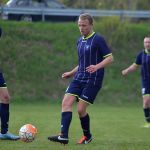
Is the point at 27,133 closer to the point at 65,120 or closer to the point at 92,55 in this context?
the point at 65,120

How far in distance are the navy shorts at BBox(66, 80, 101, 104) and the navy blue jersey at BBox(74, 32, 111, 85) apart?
6cm

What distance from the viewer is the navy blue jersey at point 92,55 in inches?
373

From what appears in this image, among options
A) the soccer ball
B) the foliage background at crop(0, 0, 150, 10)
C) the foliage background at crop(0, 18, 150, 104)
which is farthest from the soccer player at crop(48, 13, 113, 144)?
the foliage background at crop(0, 0, 150, 10)

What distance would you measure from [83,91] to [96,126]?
3.84 metres

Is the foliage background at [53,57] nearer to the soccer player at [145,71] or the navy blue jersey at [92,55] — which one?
the soccer player at [145,71]

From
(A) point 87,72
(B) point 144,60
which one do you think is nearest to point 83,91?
(A) point 87,72

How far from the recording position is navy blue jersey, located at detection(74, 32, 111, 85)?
31.1 ft

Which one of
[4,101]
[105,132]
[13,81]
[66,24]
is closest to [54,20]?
[66,24]

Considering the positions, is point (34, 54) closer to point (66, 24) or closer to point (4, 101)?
point (66, 24)

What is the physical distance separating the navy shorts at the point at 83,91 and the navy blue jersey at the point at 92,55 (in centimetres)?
6

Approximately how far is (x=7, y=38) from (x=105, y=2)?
1925cm

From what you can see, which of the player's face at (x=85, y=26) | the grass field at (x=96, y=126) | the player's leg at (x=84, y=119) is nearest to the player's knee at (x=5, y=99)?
the grass field at (x=96, y=126)

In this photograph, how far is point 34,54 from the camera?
22094mm

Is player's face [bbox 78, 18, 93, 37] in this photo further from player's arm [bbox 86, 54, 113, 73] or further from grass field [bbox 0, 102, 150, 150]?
grass field [bbox 0, 102, 150, 150]
